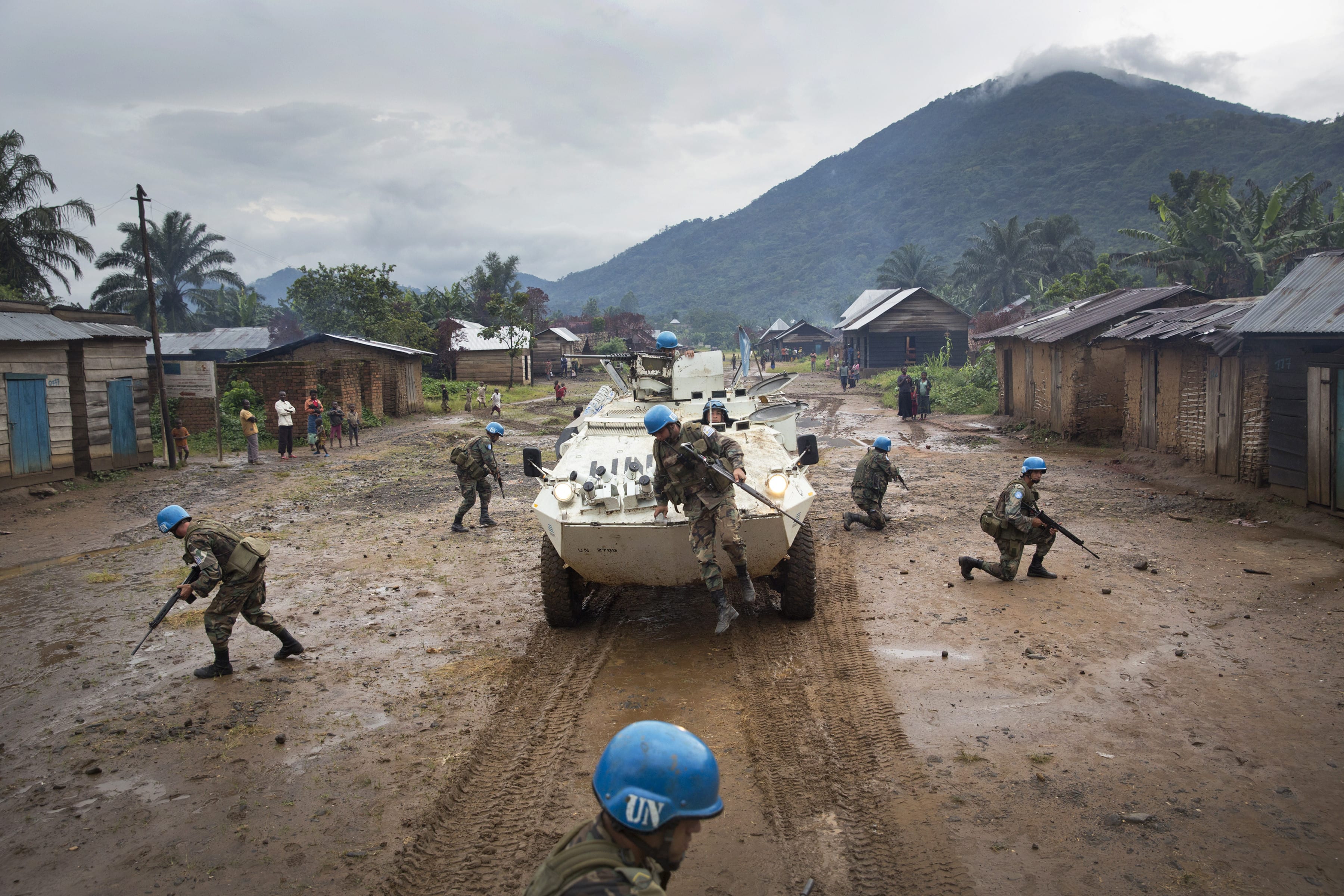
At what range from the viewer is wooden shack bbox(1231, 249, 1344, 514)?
8828 mm

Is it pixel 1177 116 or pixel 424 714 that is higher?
pixel 1177 116

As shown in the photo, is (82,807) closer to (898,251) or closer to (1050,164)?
(898,251)

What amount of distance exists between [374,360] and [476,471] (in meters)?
16.2

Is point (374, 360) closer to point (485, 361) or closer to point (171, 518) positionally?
point (485, 361)

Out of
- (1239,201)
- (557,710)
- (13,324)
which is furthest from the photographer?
(1239,201)

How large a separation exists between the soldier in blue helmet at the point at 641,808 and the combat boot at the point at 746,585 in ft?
13.4

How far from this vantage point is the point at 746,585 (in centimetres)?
593

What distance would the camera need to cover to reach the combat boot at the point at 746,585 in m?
5.87

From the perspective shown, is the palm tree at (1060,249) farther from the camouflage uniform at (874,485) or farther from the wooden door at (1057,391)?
the camouflage uniform at (874,485)

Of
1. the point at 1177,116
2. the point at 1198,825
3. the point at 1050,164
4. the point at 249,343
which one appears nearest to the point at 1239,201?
the point at 1198,825

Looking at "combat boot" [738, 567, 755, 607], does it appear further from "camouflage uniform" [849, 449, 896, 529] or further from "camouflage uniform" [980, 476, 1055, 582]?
"camouflage uniform" [849, 449, 896, 529]

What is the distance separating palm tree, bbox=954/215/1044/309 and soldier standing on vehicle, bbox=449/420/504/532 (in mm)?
47121

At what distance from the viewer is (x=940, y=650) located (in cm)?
593

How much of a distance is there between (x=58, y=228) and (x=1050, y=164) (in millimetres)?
120519
